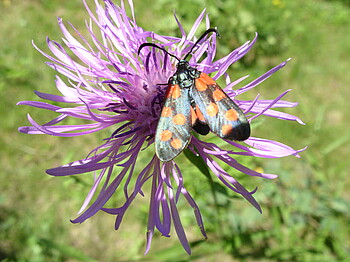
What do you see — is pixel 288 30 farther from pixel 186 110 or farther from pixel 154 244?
pixel 186 110

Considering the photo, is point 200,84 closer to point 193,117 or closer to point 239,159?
point 193,117

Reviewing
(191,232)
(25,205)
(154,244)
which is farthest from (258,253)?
(25,205)

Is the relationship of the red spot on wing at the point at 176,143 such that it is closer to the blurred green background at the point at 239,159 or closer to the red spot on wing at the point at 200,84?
→ the red spot on wing at the point at 200,84

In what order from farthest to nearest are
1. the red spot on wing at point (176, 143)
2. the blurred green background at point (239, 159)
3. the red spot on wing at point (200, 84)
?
1. the blurred green background at point (239, 159)
2. the red spot on wing at point (200, 84)
3. the red spot on wing at point (176, 143)

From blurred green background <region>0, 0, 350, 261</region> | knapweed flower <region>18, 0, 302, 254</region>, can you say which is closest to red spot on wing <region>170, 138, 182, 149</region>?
knapweed flower <region>18, 0, 302, 254</region>

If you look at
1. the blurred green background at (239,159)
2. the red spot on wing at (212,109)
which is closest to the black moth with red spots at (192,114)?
the red spot on wing at (212,109)

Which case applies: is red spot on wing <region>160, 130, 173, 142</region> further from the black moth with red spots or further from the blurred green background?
the blurred green background
